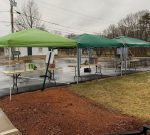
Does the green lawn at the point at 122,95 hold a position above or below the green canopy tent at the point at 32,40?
below

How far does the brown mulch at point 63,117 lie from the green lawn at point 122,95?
1.90 ft

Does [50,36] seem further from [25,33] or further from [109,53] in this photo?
[109,53]

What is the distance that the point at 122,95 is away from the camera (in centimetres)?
1066

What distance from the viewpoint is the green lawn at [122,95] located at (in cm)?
843

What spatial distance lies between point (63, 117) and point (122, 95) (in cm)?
404

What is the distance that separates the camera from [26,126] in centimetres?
685

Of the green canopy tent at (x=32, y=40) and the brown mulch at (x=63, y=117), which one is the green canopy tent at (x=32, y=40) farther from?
the brown mulch at (x=63, y=117)

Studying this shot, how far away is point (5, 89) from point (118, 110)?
19.9 feet

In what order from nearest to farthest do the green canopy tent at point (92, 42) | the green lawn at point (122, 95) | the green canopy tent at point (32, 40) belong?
the green lawn at point (122, 95) < the green canopy tent at point (32, 40) < the green canopy tent at point (92, 42)

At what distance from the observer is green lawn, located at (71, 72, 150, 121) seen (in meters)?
8.43

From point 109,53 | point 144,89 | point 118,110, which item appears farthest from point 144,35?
point 118,110

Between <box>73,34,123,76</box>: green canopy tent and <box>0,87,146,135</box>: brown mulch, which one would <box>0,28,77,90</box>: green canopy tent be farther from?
<box>0,87,146,135</box>: brown mulch

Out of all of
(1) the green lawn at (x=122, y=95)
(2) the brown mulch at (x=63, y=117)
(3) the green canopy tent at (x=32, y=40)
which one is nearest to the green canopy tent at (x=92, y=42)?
(3) the green canopy tent at (x=32, y=40)

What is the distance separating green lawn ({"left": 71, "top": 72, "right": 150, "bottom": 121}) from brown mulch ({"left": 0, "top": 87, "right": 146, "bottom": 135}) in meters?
0.58
